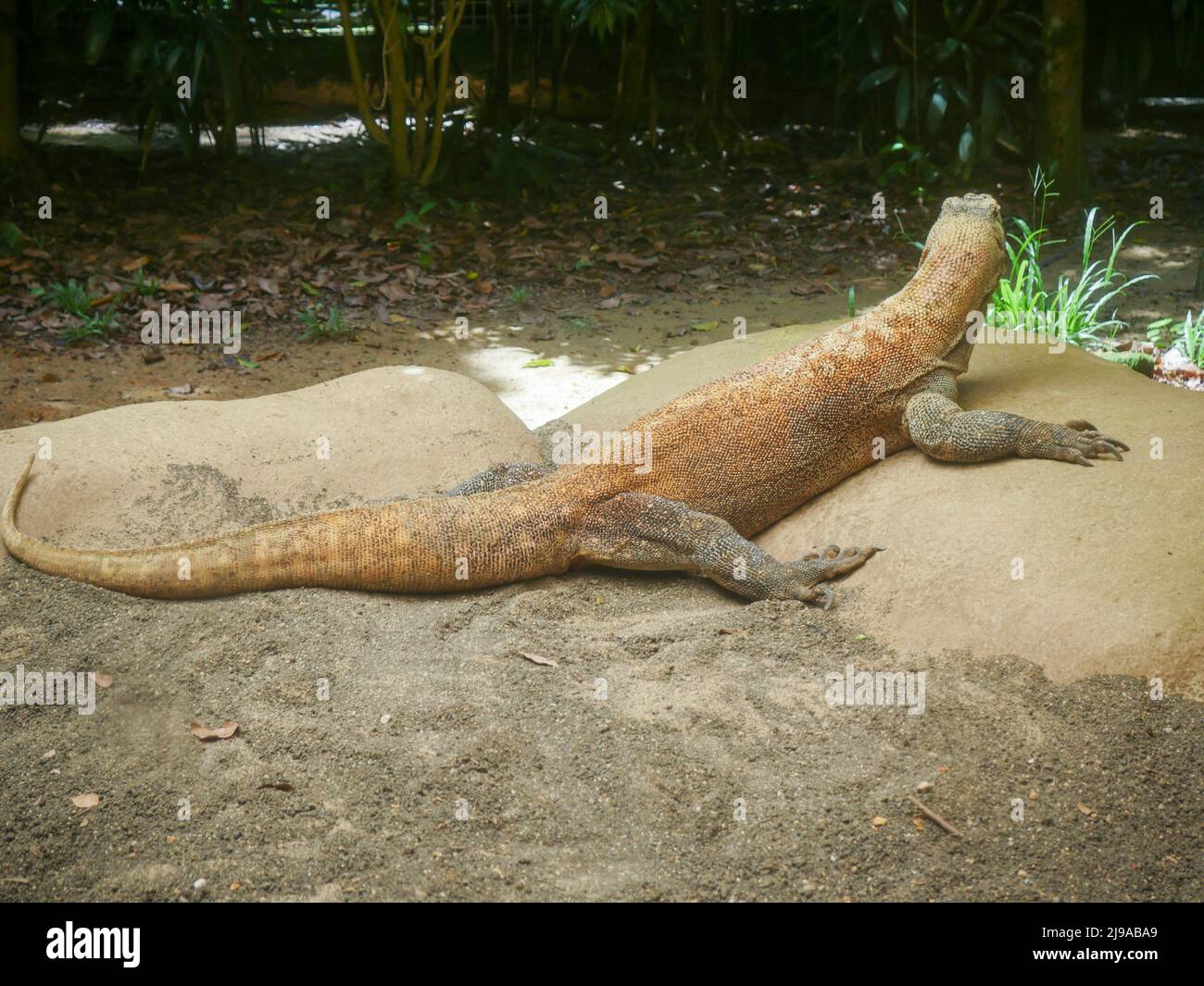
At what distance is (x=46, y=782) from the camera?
9.04ft

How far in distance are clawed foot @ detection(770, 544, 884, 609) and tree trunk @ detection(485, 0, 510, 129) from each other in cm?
771

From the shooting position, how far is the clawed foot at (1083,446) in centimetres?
369

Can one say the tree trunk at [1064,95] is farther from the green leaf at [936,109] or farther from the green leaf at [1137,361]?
the green leaf at [1137,361]

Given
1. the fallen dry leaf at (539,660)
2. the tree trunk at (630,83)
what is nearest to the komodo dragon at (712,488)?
the fallen dry leaf at (539,660)

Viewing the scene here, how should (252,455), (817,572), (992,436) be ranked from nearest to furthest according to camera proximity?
(817,572), (992,436), (252,455)

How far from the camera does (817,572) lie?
368 centimetres

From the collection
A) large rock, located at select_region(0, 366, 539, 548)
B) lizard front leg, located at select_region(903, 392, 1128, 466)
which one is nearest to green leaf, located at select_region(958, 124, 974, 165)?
large rock, located at select_region(0, 366, 539, 548)

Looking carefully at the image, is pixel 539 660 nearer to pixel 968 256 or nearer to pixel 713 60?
pixel 968 256

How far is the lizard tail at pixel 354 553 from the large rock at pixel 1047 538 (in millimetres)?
698

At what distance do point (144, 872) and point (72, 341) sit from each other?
496 centimetres

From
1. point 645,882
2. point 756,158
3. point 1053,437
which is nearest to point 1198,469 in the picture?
point 1053,437

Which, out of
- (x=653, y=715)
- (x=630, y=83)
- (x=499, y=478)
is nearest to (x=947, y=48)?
(x=630, y=83)

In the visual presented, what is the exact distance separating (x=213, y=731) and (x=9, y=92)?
7434 mm

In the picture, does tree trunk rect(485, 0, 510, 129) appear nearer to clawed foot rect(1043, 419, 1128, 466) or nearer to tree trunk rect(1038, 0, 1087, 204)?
tree trunk rect(1038, 0, 1087, 204)
